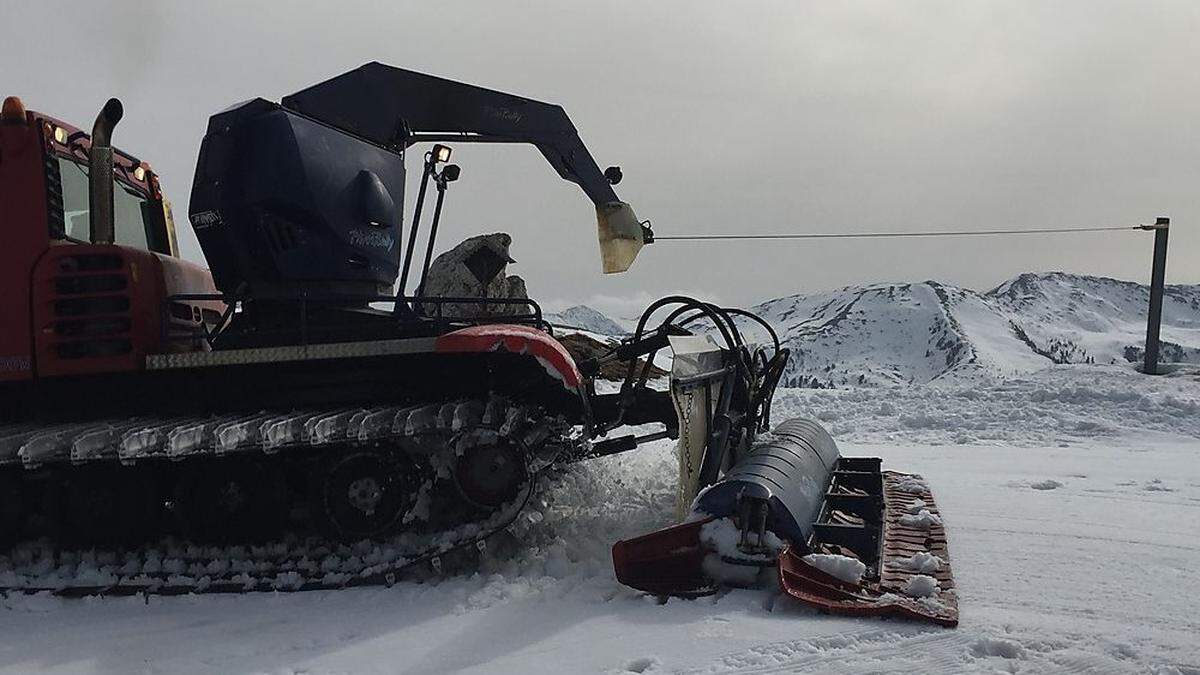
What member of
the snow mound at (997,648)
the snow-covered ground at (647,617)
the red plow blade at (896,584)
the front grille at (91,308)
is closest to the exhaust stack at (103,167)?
the front grille at (91,308)

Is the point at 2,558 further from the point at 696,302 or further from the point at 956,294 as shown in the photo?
the point at 956,294

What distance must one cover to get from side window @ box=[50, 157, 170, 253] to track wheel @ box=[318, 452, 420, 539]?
7.52ft

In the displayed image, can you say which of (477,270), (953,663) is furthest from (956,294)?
(953,663)

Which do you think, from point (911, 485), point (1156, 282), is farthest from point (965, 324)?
point (911, 485)

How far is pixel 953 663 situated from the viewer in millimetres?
3232

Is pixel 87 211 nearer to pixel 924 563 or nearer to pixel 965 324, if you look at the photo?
pixel 924 563

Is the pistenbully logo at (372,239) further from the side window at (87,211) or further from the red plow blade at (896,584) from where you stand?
the red plow blade at (896,584)

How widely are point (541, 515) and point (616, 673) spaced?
211 cm

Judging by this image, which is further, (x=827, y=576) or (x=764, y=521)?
(x=764, y=521)

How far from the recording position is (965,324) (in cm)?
15675

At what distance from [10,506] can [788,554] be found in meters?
4.48

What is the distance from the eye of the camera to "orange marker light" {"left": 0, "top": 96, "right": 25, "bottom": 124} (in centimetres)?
488

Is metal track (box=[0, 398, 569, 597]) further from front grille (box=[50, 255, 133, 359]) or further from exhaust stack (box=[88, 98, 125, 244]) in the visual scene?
exhaust stack (box=[88, 98, 125, 244])

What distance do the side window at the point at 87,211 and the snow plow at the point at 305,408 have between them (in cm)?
2
